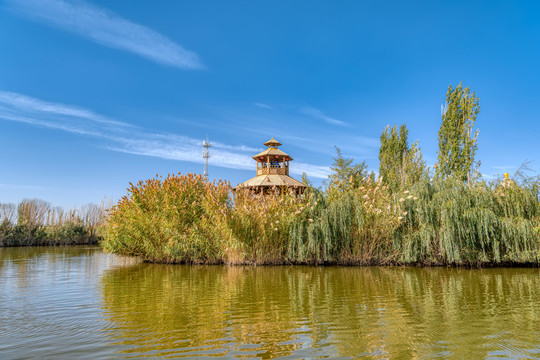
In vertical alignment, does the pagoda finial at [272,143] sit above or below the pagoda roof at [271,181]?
above

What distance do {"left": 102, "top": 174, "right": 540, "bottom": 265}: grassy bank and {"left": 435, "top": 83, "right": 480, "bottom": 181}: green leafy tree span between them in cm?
966

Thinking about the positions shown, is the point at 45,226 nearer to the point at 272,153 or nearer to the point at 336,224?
the point at 272,153

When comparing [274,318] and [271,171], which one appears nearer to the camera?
[274,318]

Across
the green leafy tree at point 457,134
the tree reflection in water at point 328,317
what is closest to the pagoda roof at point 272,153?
the green leafy tree at point 457,134

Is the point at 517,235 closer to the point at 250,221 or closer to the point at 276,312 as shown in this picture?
the point at 250,221

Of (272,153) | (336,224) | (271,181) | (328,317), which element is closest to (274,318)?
(328,317)

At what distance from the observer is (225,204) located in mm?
13828

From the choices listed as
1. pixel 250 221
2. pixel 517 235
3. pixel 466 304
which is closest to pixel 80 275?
pixel 250 221

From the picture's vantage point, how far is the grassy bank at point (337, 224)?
11.7m

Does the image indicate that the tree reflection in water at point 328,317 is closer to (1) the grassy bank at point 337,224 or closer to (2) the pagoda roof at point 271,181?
(1) the grassy bank at point 337,224

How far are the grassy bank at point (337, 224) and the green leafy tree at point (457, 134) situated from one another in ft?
31.7

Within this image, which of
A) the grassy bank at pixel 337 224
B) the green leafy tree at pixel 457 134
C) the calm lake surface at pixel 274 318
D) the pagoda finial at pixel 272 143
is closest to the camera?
the calm lake surface at pixel 274 318

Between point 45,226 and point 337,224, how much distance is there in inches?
1180

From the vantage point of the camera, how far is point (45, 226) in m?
31.9
